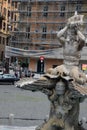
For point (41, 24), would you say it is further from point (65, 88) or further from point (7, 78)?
point (65, 88)

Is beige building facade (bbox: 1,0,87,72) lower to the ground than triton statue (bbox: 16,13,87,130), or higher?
lower

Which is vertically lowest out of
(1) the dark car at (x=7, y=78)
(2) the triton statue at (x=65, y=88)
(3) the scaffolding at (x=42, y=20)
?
(1) the dark car at (x=7, y=78)

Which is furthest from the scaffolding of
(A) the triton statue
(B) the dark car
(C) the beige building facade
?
(A) the triton statue

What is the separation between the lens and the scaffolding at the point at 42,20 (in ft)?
179

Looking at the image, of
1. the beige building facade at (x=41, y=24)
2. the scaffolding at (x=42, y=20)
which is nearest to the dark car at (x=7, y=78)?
the beige building facade at (x=41, y=24)

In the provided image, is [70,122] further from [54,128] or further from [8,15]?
[8,15]

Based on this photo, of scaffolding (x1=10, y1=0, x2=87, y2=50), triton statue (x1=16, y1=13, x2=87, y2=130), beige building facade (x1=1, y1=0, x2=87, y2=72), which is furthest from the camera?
scaffolding (x1=10, y1=0, x2=87, y2=50)

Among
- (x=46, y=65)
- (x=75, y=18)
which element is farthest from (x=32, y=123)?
(x=46, y=65)

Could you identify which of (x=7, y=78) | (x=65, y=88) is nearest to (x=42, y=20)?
(x=7, y=78)

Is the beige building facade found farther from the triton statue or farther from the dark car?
the triton statue

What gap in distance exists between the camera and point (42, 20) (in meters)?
56.2

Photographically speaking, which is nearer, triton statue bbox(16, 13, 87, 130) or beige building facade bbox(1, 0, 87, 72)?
triton statue bbox(16, 13, 87, 130)

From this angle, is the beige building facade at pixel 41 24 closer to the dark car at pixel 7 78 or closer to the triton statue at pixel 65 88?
the dark car at pixel 7 78

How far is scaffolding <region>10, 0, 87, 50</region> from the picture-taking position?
5469 centimetres
